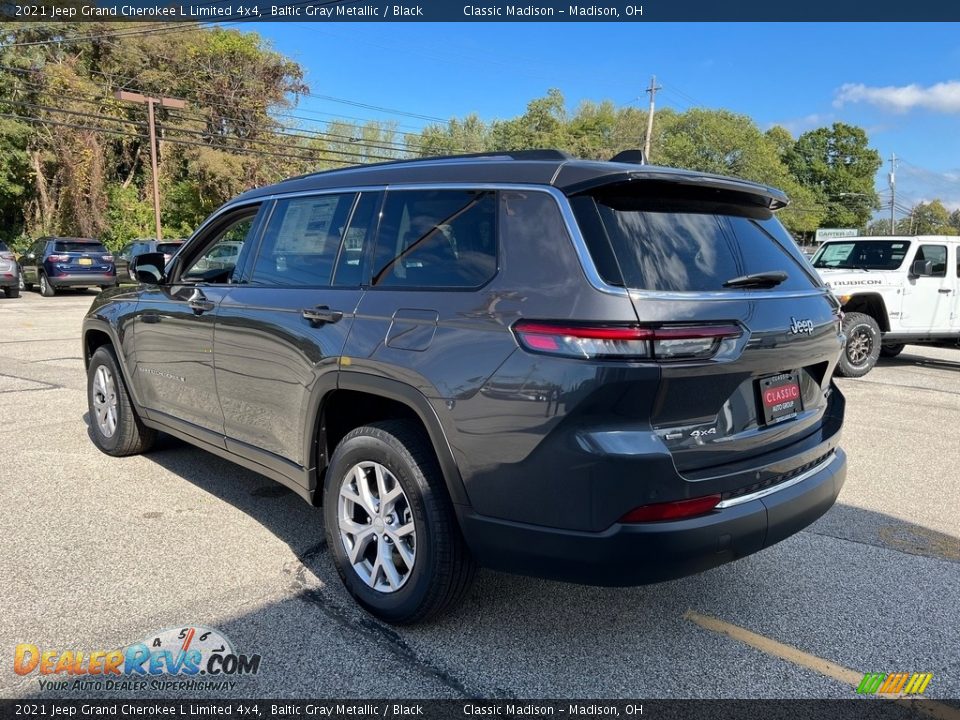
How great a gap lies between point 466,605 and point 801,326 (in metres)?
1.84

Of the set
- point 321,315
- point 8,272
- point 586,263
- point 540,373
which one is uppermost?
point 586,263

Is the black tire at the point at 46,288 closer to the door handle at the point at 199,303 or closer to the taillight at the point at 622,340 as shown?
the door handle at the point at 199,303

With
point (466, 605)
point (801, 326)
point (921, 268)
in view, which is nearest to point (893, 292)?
point (921, 268)

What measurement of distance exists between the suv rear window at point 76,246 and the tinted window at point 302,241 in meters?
20.7

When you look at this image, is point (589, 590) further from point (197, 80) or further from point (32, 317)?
point (197, 80)

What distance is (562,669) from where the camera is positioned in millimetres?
2707

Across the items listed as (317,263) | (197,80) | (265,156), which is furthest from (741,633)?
(197,80)

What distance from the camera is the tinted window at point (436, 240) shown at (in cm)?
276

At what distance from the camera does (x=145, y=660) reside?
274 centimetres

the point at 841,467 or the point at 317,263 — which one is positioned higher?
the point at 317,263

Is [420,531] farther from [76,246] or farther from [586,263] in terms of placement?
[76,246]

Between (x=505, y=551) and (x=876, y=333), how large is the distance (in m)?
8.83

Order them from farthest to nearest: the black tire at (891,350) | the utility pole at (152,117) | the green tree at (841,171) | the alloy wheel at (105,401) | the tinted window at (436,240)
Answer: the green tree at (841,171)
the utility pole at (152,117)
the black tire at (891,350)
the alloy wheel at (105,401)
the tinted window at (436,240)

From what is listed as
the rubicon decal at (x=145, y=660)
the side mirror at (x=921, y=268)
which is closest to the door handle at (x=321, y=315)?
the rubicon decal at (x=145, y=660)
